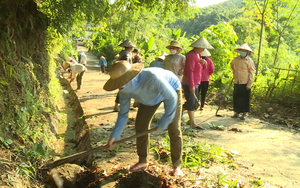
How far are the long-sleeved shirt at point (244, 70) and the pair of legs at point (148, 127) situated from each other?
374 centimetres

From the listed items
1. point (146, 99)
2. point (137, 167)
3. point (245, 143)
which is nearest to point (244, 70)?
point (245, 143)

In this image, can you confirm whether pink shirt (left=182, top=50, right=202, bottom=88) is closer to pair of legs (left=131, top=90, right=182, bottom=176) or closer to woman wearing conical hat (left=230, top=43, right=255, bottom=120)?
woman wearing conical hat (left=230, top=43, right=255, bottom=120)

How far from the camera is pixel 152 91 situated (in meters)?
2.97

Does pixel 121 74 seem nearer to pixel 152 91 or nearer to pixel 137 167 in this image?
pixel 152 91

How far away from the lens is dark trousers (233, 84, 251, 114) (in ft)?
22.1

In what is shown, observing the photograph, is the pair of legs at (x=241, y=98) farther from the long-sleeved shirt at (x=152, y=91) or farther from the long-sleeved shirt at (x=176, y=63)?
the long-sleeved shirt at (x=152, y=91)

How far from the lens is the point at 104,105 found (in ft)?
27.9

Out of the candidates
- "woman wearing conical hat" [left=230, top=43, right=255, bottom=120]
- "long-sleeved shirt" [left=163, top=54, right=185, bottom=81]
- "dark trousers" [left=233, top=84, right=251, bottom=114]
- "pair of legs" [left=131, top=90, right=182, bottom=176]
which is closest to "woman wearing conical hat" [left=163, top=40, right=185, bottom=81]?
"long-sleeved shirt" [left=163, top=54, right=185, bottom=81]

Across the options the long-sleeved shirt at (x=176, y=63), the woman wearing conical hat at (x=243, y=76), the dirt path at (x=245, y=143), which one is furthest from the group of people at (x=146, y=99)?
the woman wearing conical hat at (x=243, y=76)

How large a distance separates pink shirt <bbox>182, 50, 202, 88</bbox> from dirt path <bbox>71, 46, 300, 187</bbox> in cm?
103

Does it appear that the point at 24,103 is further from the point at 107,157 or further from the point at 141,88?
the point at 141,88

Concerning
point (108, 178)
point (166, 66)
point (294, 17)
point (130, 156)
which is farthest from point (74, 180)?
point (294, 17)

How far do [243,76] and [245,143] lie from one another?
82.2 inches

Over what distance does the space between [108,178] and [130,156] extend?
2.37ft
